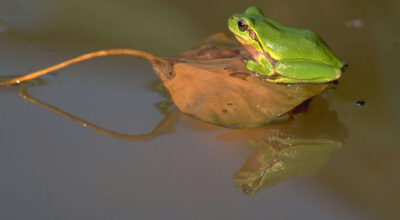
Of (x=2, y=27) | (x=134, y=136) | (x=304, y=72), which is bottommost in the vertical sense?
(x=304, y=72)

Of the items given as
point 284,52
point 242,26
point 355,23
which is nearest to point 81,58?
point 242,26

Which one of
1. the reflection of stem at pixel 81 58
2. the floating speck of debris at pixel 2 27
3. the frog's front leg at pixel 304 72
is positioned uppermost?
the floating speck of debris at pixel 2 27

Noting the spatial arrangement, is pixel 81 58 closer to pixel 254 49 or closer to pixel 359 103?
pixel 254 49

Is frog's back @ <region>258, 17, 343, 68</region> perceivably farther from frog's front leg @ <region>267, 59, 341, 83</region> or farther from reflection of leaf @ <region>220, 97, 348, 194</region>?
reflection of leaf @ <region>220, 97, 348, 194</region>

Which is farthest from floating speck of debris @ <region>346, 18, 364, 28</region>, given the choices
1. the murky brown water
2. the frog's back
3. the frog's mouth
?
the frog's mouth

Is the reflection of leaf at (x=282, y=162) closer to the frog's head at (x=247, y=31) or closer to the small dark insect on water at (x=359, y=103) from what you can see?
the small dark insect on water at (x=359, y=103)

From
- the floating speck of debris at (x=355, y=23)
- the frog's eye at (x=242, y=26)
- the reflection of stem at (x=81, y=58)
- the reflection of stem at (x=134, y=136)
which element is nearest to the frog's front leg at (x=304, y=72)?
the frog's eye at (x=242, y=26)

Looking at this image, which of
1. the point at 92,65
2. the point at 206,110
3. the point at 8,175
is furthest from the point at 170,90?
the point at 8,175
